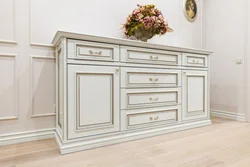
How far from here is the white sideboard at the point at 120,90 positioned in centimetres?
149

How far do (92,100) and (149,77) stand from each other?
694 millimetres

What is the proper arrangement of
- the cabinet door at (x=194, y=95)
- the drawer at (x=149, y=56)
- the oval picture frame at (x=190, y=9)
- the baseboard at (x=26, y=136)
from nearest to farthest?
the baseboard at (x=26, y=136) → the drawer at (x=149, y=56) → the cabinet door at (x=194, y=95) → the oval picture frame at (x=190, y=9)

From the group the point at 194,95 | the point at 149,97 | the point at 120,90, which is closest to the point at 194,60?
the point at 194,95

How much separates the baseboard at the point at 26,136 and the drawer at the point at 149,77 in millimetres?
966

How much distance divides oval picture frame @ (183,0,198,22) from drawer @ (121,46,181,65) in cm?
130

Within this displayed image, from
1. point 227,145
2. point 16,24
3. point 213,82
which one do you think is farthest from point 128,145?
point 213,82

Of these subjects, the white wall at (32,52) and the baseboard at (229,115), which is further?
the baseboard at (229,115)

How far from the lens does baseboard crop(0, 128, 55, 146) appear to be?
1.66m

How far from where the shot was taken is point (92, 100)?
1574 mm

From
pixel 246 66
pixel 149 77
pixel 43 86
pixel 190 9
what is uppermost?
pixel 190 9

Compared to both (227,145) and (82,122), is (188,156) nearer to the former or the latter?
(227,145)

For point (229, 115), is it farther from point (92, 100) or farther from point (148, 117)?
point (92, 100)

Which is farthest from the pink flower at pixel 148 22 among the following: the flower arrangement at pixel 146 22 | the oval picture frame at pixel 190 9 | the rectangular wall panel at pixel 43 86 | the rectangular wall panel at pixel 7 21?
the rectangular wall panel at pixel 7 21

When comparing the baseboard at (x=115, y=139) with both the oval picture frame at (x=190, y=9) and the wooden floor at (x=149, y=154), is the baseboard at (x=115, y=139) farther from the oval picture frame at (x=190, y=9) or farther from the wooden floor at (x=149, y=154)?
the oval picture frame at (x=190, y=9)
